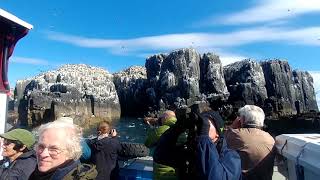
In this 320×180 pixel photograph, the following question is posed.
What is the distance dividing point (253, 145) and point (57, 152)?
7.34 ft

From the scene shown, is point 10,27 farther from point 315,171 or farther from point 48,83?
point 48,83

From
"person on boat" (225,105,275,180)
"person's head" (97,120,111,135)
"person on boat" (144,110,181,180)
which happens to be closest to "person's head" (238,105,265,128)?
"person on boat" (225,105,275,180)

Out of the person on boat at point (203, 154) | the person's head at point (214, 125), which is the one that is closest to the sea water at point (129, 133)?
the person on boat at point (203, 154)

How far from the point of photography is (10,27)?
5.96m

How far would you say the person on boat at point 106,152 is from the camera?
577 centimetres

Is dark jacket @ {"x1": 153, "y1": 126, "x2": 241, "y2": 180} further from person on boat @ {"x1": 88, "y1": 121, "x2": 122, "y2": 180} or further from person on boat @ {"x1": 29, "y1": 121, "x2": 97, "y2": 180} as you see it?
person on boat @ {"x1": 88, "y1": 121, "x2": 122, "y2": 180}

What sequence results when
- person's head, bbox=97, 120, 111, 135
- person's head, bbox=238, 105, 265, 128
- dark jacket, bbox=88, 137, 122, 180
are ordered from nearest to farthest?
person's head, bbox=238, 105, 265, 128 → dark jacket, bbox=88, 137, 122, 180 → person's head, bbox=97, 120, 111, 135

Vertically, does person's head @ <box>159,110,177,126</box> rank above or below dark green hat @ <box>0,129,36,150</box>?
above

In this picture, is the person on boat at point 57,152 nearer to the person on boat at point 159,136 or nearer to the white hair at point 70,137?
the white hair at point 70,137

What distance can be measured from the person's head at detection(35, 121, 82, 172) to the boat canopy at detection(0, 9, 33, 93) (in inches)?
117

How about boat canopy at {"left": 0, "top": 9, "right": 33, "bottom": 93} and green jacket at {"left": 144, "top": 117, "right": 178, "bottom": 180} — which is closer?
green jacket at {"left": 144, "top": 117, "right": 178, "bottom": 180}

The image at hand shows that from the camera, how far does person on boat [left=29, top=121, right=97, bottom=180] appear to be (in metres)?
3.11

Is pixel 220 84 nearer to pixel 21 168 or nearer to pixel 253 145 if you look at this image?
pixel 253 145

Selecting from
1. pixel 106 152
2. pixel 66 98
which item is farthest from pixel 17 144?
pixel 66 98
